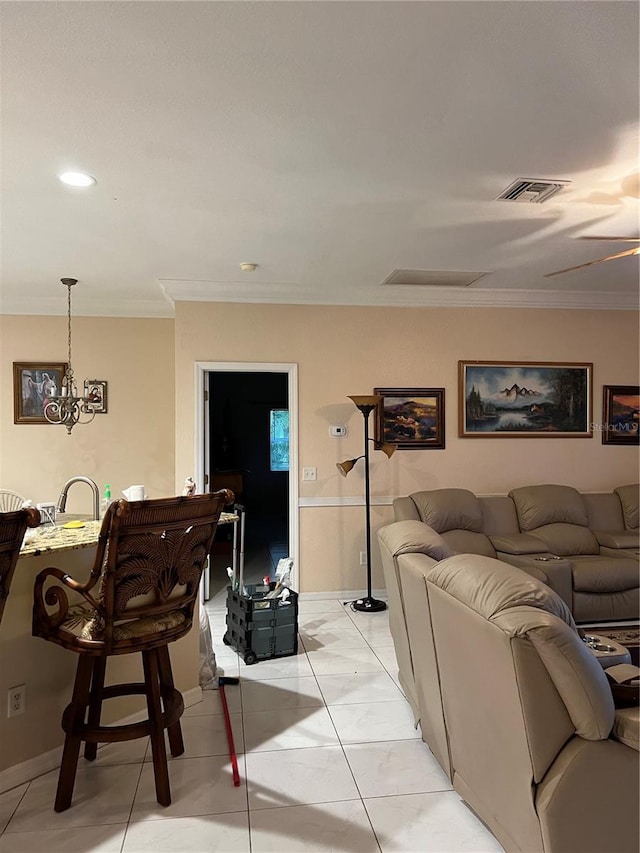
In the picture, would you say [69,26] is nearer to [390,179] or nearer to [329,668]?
[390,179]

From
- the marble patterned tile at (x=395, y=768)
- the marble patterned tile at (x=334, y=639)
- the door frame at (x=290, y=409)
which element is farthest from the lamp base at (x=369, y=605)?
the marble patterned tile at (x=395, y=768)

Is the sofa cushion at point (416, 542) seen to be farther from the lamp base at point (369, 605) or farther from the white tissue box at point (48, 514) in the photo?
the lamp base at point (369, 605)

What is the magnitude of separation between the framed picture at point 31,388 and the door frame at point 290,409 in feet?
4.76

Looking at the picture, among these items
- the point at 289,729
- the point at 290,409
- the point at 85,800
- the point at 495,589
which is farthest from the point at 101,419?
the point at 495,589

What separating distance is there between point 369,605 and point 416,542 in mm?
2422

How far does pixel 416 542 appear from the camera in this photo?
2.60m

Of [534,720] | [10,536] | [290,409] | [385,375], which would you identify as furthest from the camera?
[385,375]

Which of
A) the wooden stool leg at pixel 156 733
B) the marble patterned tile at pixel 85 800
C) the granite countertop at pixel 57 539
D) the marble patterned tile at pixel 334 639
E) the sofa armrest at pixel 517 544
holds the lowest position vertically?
the marble patterned tile at pixel 334 639

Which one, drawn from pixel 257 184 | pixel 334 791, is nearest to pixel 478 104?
pixel 257 184

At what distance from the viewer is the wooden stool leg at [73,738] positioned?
87.0 inches

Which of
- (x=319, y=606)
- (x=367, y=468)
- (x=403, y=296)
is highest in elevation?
(x=403, y=296)

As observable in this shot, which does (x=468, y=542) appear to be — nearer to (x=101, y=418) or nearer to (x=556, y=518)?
(x=556, y=518)

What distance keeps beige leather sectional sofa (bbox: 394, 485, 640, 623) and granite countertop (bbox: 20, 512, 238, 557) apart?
2.52m

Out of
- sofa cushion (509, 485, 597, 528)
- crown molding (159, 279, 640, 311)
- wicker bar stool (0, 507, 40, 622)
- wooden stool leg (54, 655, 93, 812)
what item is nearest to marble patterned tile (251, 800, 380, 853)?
wooden stool leg (54, 655, 93, 812)
